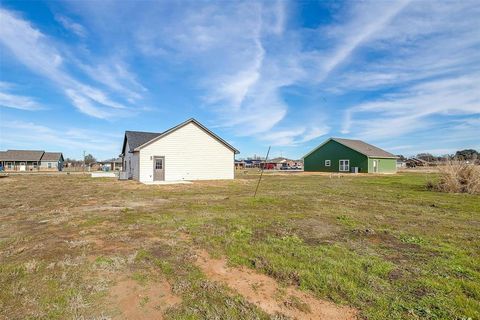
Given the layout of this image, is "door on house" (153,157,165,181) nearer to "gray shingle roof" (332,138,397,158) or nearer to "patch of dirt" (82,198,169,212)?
"patch of dirt" (82,198,169,212)

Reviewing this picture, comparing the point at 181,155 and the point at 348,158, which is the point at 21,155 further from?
the point at 348,158

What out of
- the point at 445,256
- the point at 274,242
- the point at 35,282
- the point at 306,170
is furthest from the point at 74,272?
the point at 306,170

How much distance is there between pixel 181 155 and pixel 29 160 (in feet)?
204

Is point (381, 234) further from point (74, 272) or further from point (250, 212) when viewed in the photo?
point (74, 272)

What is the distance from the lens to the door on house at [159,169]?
22.4 metres

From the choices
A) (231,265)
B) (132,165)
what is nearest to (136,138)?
(132,165)

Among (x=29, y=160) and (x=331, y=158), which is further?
(x=29, y=160)

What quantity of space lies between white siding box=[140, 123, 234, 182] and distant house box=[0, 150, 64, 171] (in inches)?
2363

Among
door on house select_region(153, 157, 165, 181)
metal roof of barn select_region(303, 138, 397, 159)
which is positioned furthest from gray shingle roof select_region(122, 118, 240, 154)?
metal roof of barn select_region(303, 138, 397, 159)

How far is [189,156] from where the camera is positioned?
2391cm

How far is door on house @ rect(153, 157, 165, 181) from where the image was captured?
2239cm

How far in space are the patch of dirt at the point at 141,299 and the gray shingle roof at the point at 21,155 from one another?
7837cm

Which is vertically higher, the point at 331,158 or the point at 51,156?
the point at 51,156

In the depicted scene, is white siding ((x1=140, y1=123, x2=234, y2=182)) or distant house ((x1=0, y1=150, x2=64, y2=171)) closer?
white siding ((x1=140, y1=123, x2=234, y2=182))
